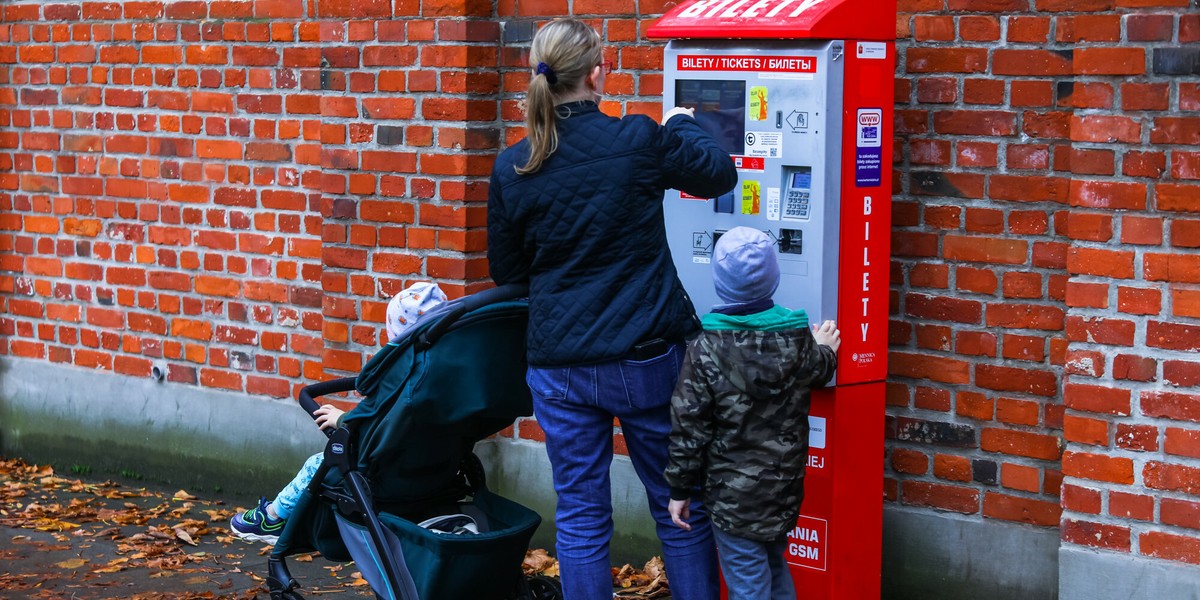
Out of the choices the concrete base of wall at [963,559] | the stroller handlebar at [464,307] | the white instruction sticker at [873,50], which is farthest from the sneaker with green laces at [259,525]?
the white instruction sticker at [873,50]

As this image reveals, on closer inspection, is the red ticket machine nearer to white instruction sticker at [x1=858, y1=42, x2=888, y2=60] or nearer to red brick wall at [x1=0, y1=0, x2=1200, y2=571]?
white instruction sticker at [x1=858, y1=42, x2=888, y2=60]

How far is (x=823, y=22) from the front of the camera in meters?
4.12

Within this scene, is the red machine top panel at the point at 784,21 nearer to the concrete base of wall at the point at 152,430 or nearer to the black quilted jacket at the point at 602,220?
the black quilted jacket at the point at 602,220

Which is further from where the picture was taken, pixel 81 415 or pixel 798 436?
pixel 81 415

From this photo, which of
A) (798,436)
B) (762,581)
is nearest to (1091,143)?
(798,436)

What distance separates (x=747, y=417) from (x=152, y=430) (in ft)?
Result: 13.4

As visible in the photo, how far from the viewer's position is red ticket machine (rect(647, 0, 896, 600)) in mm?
4207

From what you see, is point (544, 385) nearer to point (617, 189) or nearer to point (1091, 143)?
point (617, 189)

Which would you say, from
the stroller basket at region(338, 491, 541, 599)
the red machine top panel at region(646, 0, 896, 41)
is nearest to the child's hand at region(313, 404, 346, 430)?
the stroller basket at region(338, 491, 541, 599)

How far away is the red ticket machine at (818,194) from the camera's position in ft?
13.8

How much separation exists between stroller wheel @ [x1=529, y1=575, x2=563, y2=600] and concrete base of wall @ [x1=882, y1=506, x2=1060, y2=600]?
120cm

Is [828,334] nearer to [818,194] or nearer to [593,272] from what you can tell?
[818,194]

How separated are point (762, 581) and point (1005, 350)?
1205mm

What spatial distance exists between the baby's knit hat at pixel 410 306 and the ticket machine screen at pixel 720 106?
0.99 meters
